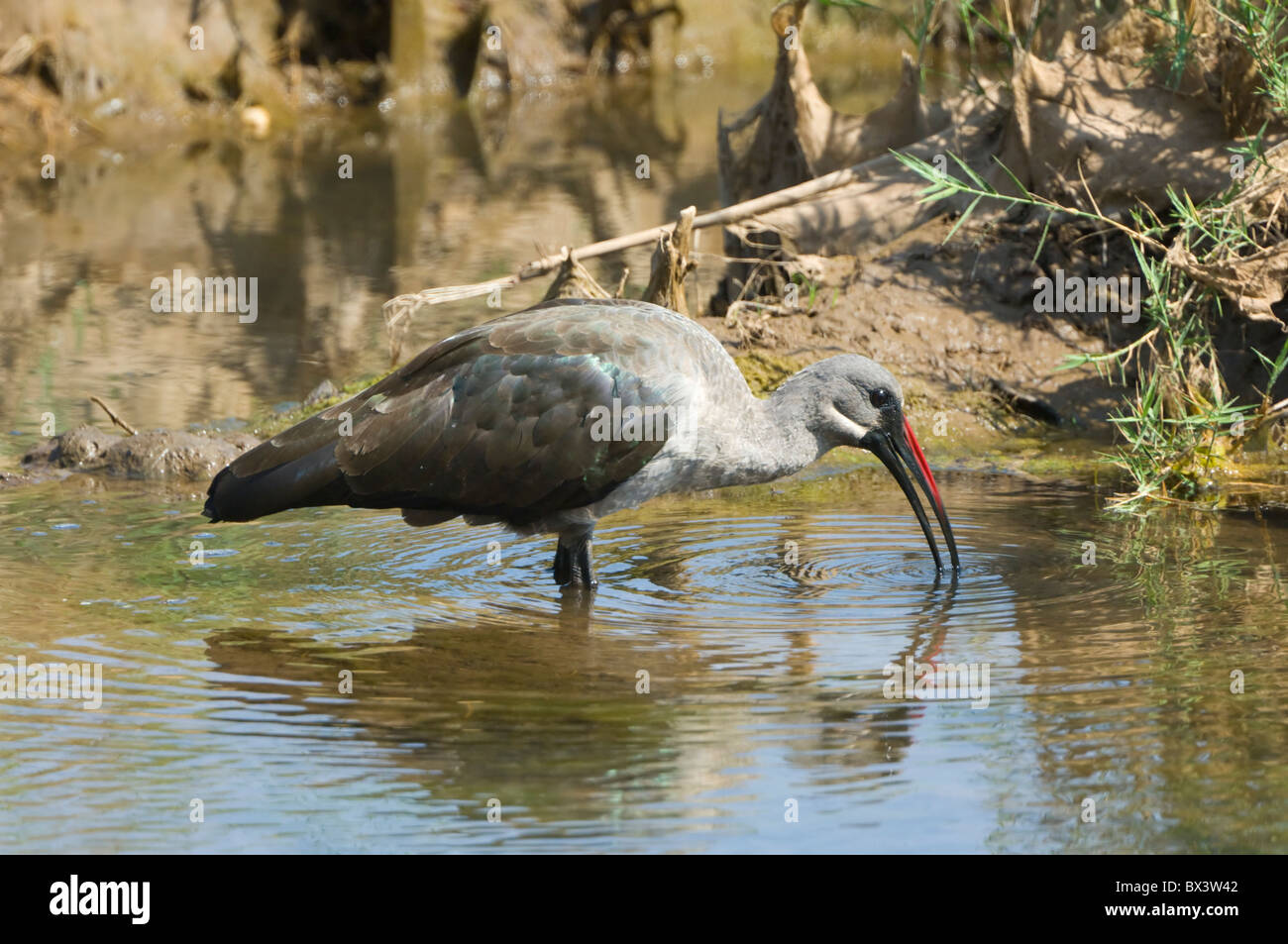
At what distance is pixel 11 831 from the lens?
485 centimetres

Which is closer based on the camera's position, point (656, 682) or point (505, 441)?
point (656, 682)

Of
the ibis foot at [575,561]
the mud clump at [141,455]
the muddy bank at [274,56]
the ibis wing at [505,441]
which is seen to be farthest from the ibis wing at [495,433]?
the muddy bank at [274,56]

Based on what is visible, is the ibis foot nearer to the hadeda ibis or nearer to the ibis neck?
the hadeda ibis

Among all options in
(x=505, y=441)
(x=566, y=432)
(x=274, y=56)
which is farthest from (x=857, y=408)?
(x=274, y=56)

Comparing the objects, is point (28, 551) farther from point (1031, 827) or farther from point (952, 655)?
point (1031, 827)

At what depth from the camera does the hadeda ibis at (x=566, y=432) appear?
6.75 metres

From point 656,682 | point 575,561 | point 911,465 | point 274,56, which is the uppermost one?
point 274,56

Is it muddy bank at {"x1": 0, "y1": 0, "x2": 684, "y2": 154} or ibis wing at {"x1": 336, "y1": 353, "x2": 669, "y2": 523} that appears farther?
muddy bank at {"x1": 0, "y1": 0, "x2": 684, "y2": 154}

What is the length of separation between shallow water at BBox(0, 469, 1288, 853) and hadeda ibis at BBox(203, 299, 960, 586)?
371 mm

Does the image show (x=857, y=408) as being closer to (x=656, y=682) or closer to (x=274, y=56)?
(x=656, y=682)

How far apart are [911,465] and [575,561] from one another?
4.71 ft

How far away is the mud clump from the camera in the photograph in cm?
860

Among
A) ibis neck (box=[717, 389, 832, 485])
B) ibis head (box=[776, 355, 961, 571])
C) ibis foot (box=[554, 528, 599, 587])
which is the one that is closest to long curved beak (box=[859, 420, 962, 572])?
ibis head (box=[776, 355, 961, 571])

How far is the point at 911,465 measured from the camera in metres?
7.23
